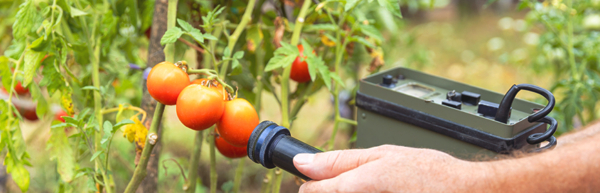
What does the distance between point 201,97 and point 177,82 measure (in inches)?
2.4

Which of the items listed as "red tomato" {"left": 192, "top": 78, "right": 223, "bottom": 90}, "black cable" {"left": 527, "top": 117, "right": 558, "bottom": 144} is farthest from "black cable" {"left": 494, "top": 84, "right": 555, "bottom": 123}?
"red tomato" {"left": 192, "top": 78, "right": 223, "bottom": 90}

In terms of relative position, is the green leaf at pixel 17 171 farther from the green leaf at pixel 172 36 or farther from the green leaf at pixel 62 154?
the green leaf at pixel 172 36

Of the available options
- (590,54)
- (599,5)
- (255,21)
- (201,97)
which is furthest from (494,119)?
(599,5)

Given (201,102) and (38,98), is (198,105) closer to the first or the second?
(201,102)

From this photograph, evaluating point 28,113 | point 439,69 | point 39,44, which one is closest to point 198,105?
point 39,44

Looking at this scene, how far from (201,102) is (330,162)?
8.5 inches

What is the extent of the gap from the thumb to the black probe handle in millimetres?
11

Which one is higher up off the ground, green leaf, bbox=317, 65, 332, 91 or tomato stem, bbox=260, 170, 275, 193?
green leaf, bbox=317, 65, 332, 91

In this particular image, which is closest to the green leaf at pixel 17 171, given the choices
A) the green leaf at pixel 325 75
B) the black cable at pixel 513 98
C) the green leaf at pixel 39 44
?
the green leaf at pixel 39 44

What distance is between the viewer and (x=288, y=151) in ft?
1.97

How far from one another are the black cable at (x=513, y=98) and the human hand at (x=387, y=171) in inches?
4.2

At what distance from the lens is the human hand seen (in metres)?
0.56

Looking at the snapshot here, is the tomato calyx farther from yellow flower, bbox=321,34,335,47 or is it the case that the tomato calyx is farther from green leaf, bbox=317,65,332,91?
yellow flower, bbox=321,34,335,47

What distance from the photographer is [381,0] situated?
754 millimetres
